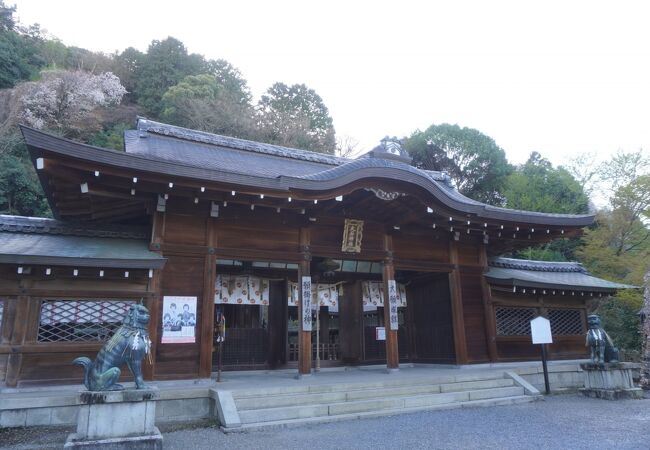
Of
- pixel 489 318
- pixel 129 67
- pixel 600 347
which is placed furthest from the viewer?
pixel 129 67

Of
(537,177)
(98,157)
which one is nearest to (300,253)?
(98,157)

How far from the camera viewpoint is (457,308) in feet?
34.7

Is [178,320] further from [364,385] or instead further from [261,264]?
[364,385]

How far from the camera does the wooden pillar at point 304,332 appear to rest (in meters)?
8.60

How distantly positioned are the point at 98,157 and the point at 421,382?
6.79 meters

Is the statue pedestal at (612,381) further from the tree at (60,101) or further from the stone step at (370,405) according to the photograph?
the tree at (60,101)

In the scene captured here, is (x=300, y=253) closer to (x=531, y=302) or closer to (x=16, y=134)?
(x=531, y=302)

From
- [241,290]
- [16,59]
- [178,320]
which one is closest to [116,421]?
[178,320]

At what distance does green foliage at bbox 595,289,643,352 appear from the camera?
12.9 metres

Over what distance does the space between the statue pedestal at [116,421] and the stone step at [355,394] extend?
1653 millimetres

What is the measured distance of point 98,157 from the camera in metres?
6.65

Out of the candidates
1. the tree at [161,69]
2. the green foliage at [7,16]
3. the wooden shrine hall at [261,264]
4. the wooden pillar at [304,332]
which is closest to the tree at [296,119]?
the tree at [161,69]

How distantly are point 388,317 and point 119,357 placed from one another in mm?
6136

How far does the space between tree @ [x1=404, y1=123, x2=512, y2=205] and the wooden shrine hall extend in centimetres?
1914
